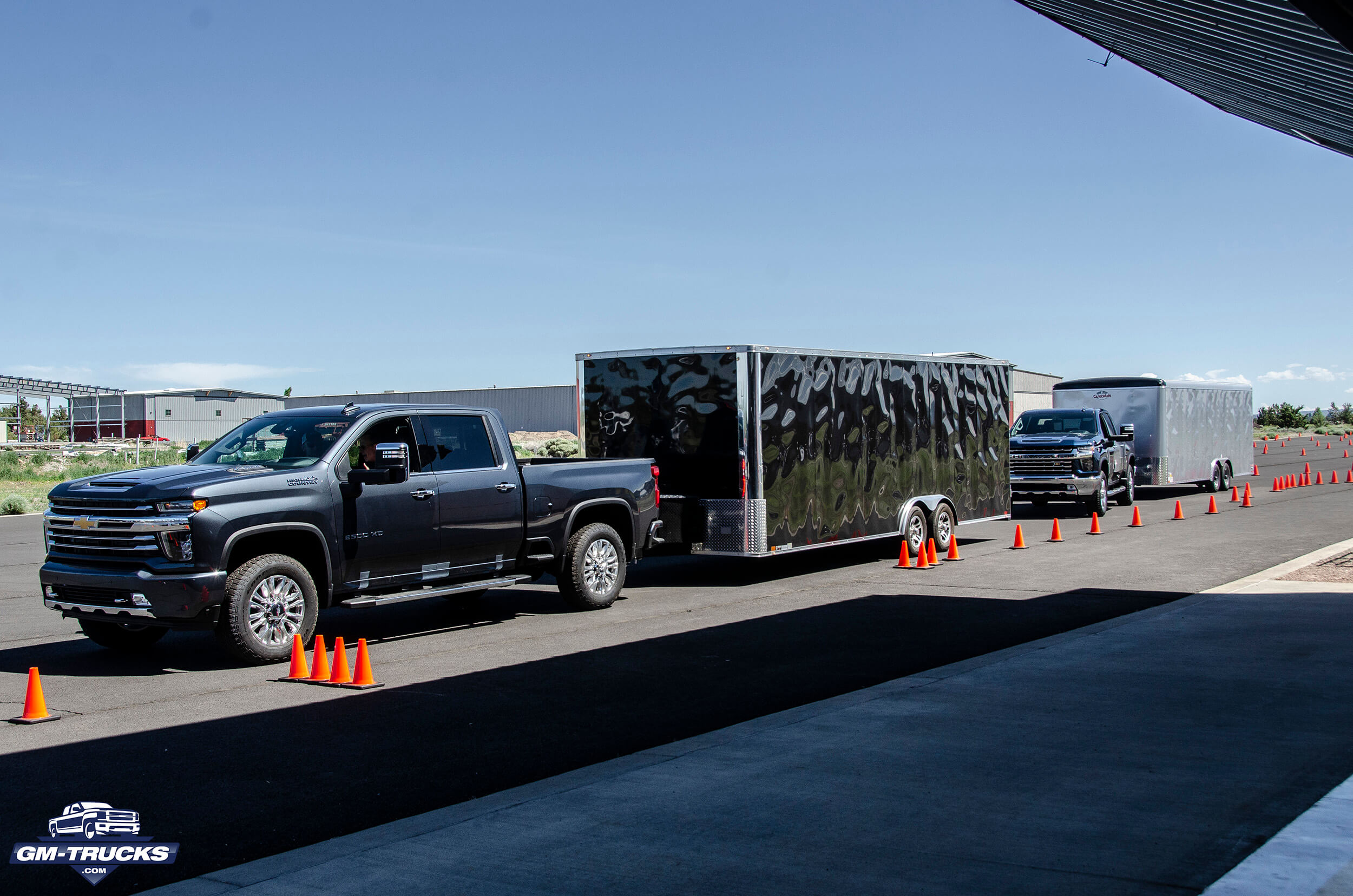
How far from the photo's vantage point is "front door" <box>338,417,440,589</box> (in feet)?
34.0

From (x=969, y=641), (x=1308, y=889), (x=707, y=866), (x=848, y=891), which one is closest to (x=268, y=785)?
(x=707, y=866)

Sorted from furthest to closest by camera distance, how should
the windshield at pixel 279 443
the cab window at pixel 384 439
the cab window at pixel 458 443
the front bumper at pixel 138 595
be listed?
the cab window at pixel 458 443 < the cab window at pixel 384 439 < the windshield at pixel 279 443 < the front bumper at pixel 138 595

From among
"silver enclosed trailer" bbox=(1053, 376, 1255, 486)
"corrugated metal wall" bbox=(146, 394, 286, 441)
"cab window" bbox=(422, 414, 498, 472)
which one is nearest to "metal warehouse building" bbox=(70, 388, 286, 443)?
"corrugated metal wall" bbox=(146, 394, 286, 441)

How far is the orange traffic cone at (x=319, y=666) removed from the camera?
9.05 meters

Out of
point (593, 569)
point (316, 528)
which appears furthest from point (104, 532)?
point (593, 569)

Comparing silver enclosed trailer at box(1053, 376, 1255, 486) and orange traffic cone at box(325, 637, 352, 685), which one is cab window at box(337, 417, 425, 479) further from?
silver enclosed trailer at box(1053, 376, 1255, 486)

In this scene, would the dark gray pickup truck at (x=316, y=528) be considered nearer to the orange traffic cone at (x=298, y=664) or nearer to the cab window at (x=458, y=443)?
the cab window at (x=458, y=443)

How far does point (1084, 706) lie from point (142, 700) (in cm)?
653

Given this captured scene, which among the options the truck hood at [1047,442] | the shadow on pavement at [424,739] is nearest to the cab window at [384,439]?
the shadow on pavement at [424,739]

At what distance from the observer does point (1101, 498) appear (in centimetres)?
2403

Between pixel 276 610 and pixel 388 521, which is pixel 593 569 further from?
pixel 276 610

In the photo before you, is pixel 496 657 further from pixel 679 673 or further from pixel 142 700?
pixel 142 700

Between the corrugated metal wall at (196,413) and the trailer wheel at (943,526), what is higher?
the corrugated metal wall at (196,413)

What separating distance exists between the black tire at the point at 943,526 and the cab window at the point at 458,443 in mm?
7881
